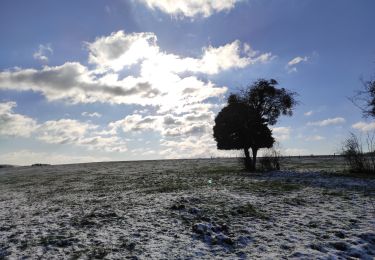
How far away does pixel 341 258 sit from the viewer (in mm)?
7965

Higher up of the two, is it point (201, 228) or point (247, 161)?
point (247, 161)

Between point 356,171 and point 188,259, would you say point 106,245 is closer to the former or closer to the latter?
point 188,259

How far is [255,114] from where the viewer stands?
38812 millimetres

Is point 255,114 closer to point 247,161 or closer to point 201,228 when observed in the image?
point 247,161

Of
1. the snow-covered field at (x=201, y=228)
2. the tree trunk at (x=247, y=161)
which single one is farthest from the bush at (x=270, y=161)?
the snow-covered field at (x=201, y=228)

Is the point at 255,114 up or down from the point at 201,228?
up

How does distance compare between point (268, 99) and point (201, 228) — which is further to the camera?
point (268, 99)

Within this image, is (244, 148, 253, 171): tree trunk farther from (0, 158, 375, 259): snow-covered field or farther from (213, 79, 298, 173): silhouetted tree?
(0, 158, 375, 259): snow-covered field

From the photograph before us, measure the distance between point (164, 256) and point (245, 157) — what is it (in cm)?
3101

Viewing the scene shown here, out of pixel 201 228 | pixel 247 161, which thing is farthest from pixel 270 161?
pixel 201 228

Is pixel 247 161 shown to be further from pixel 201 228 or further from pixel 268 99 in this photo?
pixel 201 228

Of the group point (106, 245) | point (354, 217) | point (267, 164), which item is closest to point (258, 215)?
point (354, 217)

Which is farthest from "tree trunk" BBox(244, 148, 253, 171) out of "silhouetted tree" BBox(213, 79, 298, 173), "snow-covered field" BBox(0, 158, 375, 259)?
"snow-covered field" BBox(0, 158, 375, 259)

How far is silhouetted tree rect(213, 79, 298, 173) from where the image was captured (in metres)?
38.7
